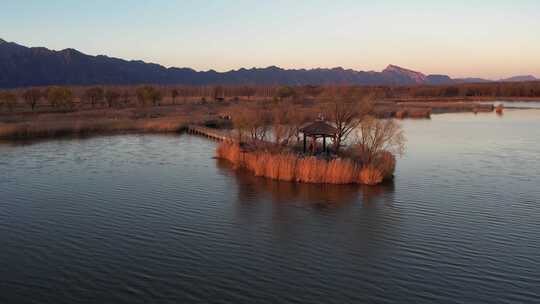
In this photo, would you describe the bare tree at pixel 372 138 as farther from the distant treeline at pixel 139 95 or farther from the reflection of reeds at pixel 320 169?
the distant treeline at pixel 139 95

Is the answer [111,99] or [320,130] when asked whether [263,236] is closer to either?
[320,130]

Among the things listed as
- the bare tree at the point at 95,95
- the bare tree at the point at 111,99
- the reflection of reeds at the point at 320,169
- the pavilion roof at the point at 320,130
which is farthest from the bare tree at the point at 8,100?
the pavilion roof at the point at 320,130

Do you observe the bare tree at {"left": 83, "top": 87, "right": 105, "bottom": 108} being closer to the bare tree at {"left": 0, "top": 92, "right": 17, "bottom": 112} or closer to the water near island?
the bare tree at {"left": 0, "top": 92, "right": 17, "bottom": 112}

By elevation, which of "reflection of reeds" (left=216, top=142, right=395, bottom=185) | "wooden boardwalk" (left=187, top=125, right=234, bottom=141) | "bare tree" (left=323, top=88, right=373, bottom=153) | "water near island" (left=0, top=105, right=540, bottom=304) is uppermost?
"bare tree" (left=323, top=88, right=373, bottom=153)

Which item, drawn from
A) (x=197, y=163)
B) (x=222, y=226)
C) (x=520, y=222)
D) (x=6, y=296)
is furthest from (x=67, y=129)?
(x=520, y=222)

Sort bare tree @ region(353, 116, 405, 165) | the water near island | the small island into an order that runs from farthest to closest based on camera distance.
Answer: bare tree @ region(353, 116, 405, 165)
the small island
the water near island

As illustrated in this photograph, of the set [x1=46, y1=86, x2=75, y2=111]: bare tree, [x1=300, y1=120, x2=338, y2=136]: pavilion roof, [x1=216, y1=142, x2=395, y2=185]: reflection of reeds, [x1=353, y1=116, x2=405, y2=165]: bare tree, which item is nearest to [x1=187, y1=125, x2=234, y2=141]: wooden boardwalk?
[x1=300, y1=120, x2=338, y2=136]: pavilion roof
